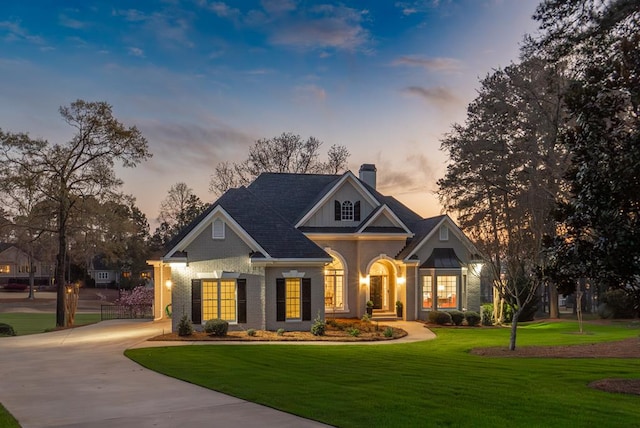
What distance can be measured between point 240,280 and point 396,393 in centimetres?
1544

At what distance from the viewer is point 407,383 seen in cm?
1249

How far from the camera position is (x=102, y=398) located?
458 inches

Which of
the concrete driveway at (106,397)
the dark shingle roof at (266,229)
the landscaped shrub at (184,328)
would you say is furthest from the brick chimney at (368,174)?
the concrete driveway at (106,397)

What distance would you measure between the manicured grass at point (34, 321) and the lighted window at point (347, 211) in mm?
16939

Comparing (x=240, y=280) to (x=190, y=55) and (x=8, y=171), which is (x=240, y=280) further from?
(x=8, y=171)

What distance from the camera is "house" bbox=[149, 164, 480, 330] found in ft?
84.7

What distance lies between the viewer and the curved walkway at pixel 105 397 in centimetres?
952

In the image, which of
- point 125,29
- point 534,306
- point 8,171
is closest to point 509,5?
point 125,29

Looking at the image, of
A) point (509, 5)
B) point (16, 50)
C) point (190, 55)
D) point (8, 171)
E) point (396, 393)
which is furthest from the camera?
point (8, 171)

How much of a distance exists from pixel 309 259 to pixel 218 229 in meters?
4.13

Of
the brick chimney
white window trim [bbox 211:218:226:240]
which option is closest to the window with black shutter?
white window trim [bbox 211:218:226:240]

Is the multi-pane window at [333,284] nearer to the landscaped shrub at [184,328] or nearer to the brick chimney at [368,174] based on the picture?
the brick chimney at [368,174]

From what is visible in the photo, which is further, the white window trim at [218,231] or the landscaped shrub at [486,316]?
the landscaped shrub at [486,316]

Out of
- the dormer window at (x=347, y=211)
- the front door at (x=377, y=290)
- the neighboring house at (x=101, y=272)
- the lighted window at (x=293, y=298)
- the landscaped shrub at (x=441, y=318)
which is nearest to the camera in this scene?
the lighted window at (x=293, y=298)
